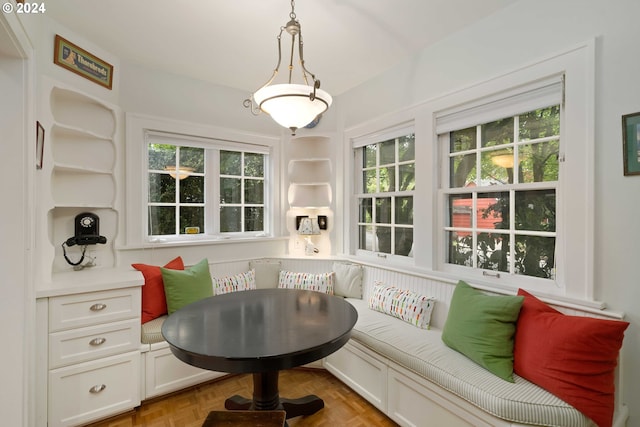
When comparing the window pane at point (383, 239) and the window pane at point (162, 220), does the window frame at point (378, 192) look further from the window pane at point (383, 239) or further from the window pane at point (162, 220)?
the window pane at point (162, 220)

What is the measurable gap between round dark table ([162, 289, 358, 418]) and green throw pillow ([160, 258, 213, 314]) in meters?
0.41

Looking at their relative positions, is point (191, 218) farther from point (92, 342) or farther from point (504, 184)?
point (504, 184)

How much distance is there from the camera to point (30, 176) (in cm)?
160

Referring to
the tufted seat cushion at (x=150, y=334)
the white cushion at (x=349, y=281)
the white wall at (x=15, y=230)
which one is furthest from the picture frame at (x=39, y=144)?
the white cushion at (x=349, y=281)

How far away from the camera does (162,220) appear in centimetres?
289

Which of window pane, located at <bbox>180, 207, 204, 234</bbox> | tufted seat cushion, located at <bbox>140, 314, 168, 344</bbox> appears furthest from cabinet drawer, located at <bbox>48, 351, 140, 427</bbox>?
window pane, located at <bbox>180, 207, 204, 234</bbox>

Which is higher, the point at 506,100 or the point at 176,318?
the point at 506,100

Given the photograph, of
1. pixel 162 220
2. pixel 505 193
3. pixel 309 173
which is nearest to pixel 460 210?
pixel 505 193

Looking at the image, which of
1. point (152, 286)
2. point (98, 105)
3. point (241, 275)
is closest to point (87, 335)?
point (152, 286)

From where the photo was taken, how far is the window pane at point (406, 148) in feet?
8.84

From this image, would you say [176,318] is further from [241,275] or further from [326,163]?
[326,163]

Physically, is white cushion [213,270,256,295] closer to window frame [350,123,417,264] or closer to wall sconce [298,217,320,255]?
wall sconce [298,217,320,255]

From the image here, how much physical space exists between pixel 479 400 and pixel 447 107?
1971 mm

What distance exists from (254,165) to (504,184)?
250 cm
